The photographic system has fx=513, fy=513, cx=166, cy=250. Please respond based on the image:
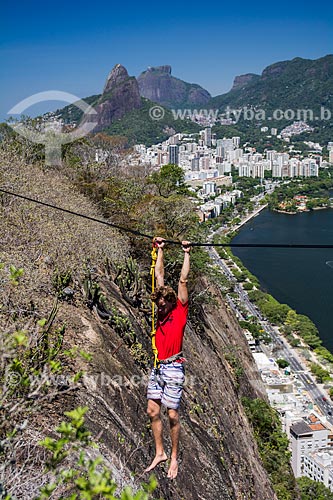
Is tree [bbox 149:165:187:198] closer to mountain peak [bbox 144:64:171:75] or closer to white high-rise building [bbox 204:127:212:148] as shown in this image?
white high-rise building [bbox 204:127:212:148]

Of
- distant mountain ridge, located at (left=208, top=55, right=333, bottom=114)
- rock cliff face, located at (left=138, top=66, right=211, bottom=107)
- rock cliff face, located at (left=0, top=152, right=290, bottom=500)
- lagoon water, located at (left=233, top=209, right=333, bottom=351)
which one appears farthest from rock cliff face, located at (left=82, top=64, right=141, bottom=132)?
rock cliff face, located at (left=138, top=66, right=211, bottom=107)

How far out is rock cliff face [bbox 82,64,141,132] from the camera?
5512 cm

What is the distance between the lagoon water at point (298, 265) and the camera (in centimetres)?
1853

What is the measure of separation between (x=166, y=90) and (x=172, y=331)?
A: 425 feet

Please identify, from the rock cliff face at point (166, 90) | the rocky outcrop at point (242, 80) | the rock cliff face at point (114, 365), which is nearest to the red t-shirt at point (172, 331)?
the rock cliff face at point (114, 365)

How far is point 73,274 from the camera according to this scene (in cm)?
389

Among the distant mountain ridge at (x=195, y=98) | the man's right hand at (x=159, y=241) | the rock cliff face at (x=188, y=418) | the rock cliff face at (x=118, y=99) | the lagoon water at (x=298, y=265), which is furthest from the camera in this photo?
the distant mountain ridge at (x=195, y=98)

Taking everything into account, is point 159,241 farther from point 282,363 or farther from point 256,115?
point 256,115

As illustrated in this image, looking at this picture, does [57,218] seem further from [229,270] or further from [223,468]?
[229,270]

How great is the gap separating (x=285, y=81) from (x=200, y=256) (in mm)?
95318

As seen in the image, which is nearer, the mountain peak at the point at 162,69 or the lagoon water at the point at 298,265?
the lagoon water at the point at 298,265

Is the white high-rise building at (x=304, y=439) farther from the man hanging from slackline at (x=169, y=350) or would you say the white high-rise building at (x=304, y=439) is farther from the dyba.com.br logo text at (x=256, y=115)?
the dyba.com.br logo text at (x=256, y=115)

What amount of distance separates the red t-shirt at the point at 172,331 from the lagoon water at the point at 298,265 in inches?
608

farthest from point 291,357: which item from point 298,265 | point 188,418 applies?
point 188,418
